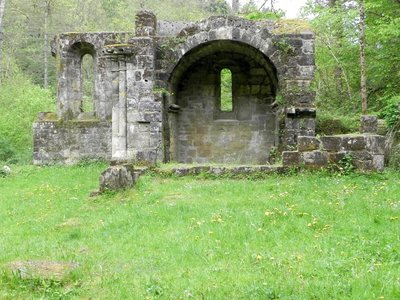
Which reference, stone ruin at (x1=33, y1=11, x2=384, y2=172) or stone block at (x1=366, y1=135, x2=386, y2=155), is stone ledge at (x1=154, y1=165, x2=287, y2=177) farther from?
stone block at (x1=366, y1=135, x2=386, y2=155)

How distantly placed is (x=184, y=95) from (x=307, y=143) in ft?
22.5

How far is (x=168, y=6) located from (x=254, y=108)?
3020cm

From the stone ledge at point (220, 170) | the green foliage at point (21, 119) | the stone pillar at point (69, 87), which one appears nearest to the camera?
the stone ledge at point (220, 170)

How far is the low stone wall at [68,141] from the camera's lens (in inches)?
754

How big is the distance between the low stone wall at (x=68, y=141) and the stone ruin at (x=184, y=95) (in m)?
0.04

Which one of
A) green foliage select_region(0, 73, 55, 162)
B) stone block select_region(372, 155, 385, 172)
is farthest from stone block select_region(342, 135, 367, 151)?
green foliage select_region(0, 73, 55, 162)

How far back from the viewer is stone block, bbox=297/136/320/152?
11039mm

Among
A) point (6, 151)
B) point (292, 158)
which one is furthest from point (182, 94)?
point (6, 151)

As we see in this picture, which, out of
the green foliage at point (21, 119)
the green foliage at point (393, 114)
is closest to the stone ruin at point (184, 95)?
the green foliage at point (393, 114)

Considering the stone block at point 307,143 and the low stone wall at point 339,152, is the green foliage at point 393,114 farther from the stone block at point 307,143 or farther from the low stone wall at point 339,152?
the stone block at point 307,143

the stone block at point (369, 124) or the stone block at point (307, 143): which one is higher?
the stone block at point (369, 124)

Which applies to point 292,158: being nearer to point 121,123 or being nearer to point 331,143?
point 331,143

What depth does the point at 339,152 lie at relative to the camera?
1094 centimetres

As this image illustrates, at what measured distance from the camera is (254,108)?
16859 millimetres
